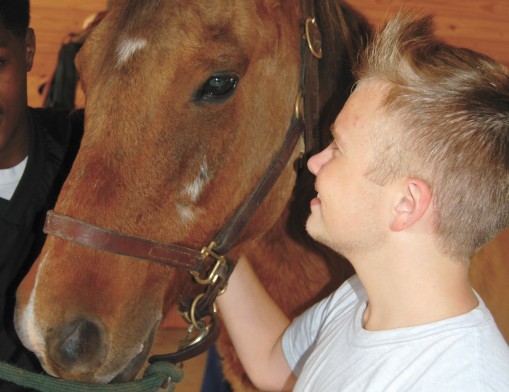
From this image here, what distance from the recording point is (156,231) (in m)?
1.02

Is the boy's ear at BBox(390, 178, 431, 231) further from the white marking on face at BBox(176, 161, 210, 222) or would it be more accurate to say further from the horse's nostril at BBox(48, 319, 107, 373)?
the horse's nostril at BBox(48, 319, 107, 373)

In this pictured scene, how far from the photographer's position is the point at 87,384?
3.07 feet

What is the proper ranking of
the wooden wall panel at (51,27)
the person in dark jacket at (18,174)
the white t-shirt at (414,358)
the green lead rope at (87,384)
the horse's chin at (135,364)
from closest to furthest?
the white t-shirt at (414,358)
the green lead rope at (87,384)
the horse's chin at (135,364)
the person in dark jacket at (18,174)
the wooden wall panel at (51,27)

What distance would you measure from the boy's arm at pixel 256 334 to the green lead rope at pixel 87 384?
141 millimetres

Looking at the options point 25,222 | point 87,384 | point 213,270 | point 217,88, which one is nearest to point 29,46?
point 25,222

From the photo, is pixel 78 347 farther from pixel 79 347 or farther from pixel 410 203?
pixel 410 203

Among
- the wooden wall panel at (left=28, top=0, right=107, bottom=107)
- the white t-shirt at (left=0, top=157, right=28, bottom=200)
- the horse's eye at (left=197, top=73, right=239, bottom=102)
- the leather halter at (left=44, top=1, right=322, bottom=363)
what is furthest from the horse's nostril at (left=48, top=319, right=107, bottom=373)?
the wooden wall panel at (left=28, top=0, right=107, bottom=107)

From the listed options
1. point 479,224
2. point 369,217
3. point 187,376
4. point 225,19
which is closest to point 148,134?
point 225,19

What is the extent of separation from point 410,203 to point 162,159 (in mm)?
417

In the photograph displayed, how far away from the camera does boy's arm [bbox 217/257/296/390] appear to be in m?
1.17

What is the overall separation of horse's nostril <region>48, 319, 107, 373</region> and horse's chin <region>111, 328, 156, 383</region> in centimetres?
7

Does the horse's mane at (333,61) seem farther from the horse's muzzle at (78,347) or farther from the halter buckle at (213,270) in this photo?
the horse's muzzle at (78,347)

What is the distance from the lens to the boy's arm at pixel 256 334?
1.17 m

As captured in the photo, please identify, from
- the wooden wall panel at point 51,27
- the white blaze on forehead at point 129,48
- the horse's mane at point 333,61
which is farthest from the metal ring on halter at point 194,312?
the wooden wall panel at point 51,27
